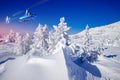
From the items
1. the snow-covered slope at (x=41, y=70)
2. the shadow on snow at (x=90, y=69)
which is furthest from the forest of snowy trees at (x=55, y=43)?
the snow-covered slope at (x=41, y=70)

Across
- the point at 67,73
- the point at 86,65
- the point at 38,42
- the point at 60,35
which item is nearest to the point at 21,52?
the point at 38,42

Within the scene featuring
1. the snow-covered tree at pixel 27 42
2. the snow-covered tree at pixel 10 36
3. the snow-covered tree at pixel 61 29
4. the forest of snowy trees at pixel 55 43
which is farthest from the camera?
the snow-covered tree at pixel 10 36

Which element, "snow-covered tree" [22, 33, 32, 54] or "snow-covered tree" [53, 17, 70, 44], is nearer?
"snow-covered tree" [53, 17, 70, 44]

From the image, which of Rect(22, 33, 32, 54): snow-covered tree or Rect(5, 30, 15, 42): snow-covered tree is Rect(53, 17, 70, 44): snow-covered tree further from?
Rect(5, 30, 15, 42): snow-covered tree

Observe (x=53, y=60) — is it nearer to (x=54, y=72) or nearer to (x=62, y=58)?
(x=62, y=58)

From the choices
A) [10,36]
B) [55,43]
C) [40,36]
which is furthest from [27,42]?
[10,36]

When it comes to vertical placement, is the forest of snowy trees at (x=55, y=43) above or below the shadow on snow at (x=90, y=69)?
above

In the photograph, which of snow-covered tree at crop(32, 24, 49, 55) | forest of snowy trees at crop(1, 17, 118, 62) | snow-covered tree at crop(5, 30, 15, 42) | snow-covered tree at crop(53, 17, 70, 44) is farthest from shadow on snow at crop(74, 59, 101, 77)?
snow-covered tree at crop(5, 30, 15, 42)

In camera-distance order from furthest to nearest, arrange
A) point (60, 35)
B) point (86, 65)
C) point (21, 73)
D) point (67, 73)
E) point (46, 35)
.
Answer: point (46, 35), point (60, 35), point (86, 65), point (21, 73), point (67, 73)

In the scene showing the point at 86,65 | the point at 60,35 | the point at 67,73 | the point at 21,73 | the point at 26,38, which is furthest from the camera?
the point at 26,38

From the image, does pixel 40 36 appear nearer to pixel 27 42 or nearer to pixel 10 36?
pixel 27 42

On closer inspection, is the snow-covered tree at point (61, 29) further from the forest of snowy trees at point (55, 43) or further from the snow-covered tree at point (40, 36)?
the snow-covered tree at point (40, 36)
